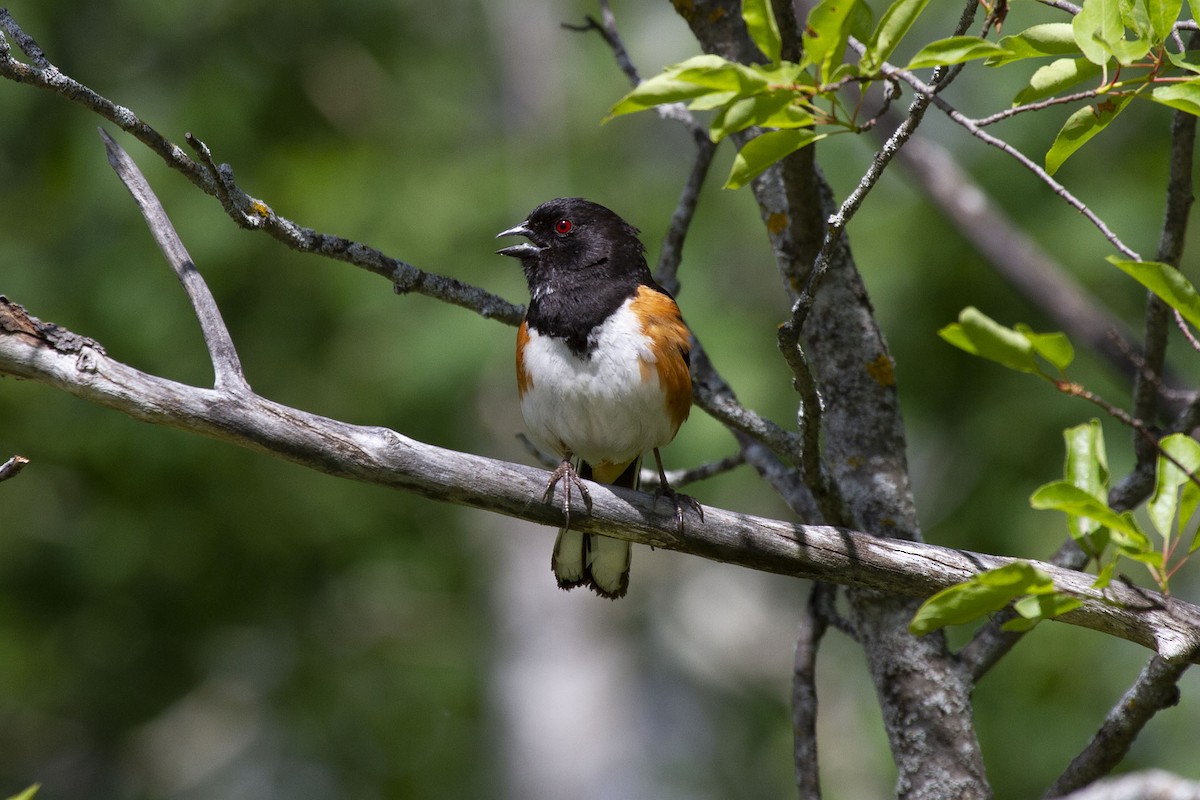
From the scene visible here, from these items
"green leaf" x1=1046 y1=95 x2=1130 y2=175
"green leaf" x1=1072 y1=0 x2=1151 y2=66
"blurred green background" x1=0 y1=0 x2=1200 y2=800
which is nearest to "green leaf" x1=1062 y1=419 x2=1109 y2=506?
"green leaf" x1=1046 y1=95 x2=1130 y2=175

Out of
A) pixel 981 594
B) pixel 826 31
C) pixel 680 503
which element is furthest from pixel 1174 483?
pixel 680 503

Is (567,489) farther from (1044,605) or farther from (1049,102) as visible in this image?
(1049,102)

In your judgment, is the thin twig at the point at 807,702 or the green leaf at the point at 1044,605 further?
the thin twig at the point at 807,702

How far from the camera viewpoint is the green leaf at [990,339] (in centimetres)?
154

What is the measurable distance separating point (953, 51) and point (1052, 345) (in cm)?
45

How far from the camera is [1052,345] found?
1.58 metres

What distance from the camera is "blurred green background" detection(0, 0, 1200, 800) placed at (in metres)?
5.71

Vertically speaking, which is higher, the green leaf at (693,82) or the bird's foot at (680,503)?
the green leaf at (693,82)

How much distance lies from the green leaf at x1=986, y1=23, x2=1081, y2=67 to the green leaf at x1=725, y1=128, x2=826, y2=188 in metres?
0.31

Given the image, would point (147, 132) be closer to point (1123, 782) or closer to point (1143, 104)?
point (1123, 782)

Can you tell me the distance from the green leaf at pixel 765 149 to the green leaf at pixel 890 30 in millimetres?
134

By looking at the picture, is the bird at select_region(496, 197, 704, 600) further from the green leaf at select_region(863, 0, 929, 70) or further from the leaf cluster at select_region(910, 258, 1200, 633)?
the green leaf at select_region(863, 0, 929, 70)

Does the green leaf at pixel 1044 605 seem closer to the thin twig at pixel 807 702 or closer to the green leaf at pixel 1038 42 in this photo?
the green leaf at pixel 1038 42

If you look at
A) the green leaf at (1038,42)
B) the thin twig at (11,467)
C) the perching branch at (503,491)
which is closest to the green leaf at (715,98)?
the green leaf at (1038,42)
